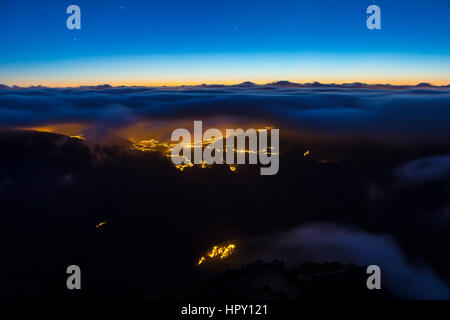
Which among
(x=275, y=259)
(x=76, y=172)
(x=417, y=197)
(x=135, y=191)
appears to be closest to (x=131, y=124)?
(x=76, y=172)

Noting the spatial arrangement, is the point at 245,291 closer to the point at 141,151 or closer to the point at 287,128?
the point at 141,151

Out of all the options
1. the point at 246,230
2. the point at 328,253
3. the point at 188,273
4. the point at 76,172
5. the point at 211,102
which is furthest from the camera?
the point at 211,102

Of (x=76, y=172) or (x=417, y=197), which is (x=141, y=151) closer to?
(x=76, y=172)

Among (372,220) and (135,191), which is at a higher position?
(135,191)

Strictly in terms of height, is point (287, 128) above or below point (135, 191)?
above

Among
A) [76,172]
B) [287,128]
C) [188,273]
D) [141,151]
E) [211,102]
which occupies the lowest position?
[188,273]
